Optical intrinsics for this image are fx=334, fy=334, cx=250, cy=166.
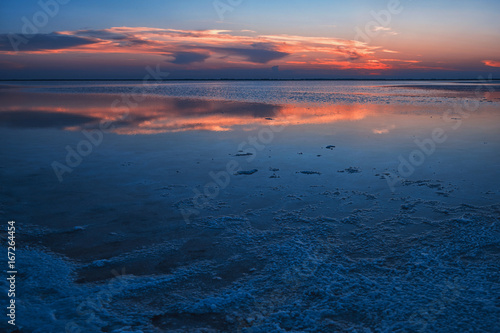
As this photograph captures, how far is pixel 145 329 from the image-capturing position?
3.31 metres

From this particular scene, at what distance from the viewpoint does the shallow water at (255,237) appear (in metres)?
3.55

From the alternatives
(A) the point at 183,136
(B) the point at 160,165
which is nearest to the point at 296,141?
(A) the point at 183,136

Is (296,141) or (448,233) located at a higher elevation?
(296,141)

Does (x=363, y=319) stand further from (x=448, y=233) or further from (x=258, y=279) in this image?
(x=448, y=233)

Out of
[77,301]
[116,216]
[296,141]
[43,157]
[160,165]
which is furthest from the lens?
[296,141]

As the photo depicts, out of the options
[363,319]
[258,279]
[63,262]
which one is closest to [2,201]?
[63,262]

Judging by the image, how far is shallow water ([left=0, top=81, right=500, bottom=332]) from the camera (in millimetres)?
3547

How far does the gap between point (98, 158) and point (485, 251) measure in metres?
9.43

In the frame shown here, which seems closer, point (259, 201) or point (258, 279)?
point (258, 279)

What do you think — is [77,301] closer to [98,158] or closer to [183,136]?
[98,158]

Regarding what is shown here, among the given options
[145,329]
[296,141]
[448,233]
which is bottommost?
[145,329]

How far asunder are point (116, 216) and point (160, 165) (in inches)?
132

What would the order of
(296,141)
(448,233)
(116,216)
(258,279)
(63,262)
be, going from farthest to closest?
(296,141) → (116,216) → (448,233) → (63,262) → (258,279)

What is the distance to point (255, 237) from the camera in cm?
521
